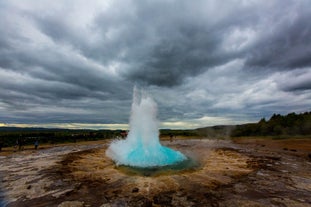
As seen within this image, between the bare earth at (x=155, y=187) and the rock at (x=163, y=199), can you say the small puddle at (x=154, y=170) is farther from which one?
the rock at (x=163, y=199)

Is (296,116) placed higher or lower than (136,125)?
higher

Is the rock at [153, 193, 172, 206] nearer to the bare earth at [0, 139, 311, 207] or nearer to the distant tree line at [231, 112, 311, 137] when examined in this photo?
the bare earth at [0, 139, 311, 207]

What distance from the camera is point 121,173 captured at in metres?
12.1

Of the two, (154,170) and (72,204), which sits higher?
(154,170)

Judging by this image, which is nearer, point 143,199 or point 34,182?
point 143,199

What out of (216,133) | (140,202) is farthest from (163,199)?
(216,133)

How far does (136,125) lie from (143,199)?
36.2 feet

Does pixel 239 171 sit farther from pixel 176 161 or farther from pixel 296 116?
pixel 296 116

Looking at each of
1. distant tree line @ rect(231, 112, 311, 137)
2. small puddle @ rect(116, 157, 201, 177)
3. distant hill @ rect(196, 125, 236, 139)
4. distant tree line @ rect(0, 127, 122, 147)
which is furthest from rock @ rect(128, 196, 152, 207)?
distant tree line @ rect(231, 112, 311, 137)

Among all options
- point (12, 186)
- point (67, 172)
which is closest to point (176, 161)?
point (67, 172)

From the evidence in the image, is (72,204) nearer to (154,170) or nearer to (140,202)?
(140,202)

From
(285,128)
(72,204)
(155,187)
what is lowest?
(72,204)

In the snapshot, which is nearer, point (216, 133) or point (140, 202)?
point (140, 202)

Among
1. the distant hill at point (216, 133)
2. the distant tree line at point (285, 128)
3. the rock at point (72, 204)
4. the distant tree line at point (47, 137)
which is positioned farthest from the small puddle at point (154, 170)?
the distant tree line at point (285, 128)
